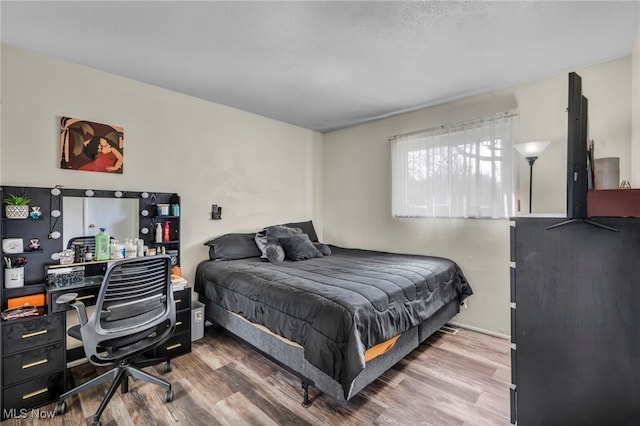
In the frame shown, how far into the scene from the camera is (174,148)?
3.11 metres

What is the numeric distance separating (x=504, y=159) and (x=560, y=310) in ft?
7.03

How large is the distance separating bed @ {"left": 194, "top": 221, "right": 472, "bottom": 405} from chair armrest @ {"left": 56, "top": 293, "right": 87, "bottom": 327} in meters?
1.06

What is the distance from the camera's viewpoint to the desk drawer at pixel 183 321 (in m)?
2.59

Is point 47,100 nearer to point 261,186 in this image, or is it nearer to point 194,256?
point 194,256

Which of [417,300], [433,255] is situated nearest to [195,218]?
[417,300]

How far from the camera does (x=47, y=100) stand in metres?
2.37

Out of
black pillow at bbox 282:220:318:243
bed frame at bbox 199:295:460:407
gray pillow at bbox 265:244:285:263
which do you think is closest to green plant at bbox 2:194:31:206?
bed frame at bbox 199:295:460:407

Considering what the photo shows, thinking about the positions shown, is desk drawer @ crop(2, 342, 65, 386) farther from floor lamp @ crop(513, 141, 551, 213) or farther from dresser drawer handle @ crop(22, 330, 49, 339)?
floor lamp @ crop(513, 141, 551, 213)

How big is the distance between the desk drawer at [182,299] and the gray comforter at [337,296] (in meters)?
0.27

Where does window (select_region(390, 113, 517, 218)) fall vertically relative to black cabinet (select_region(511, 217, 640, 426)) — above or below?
above

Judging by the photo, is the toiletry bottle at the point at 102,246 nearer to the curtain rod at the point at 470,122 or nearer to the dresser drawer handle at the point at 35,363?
the dresser drawer handle at the point at 35,363

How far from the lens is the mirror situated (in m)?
2.42

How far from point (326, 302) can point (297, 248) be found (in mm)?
1513

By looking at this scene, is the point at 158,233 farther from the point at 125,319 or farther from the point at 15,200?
the point at 125,319
